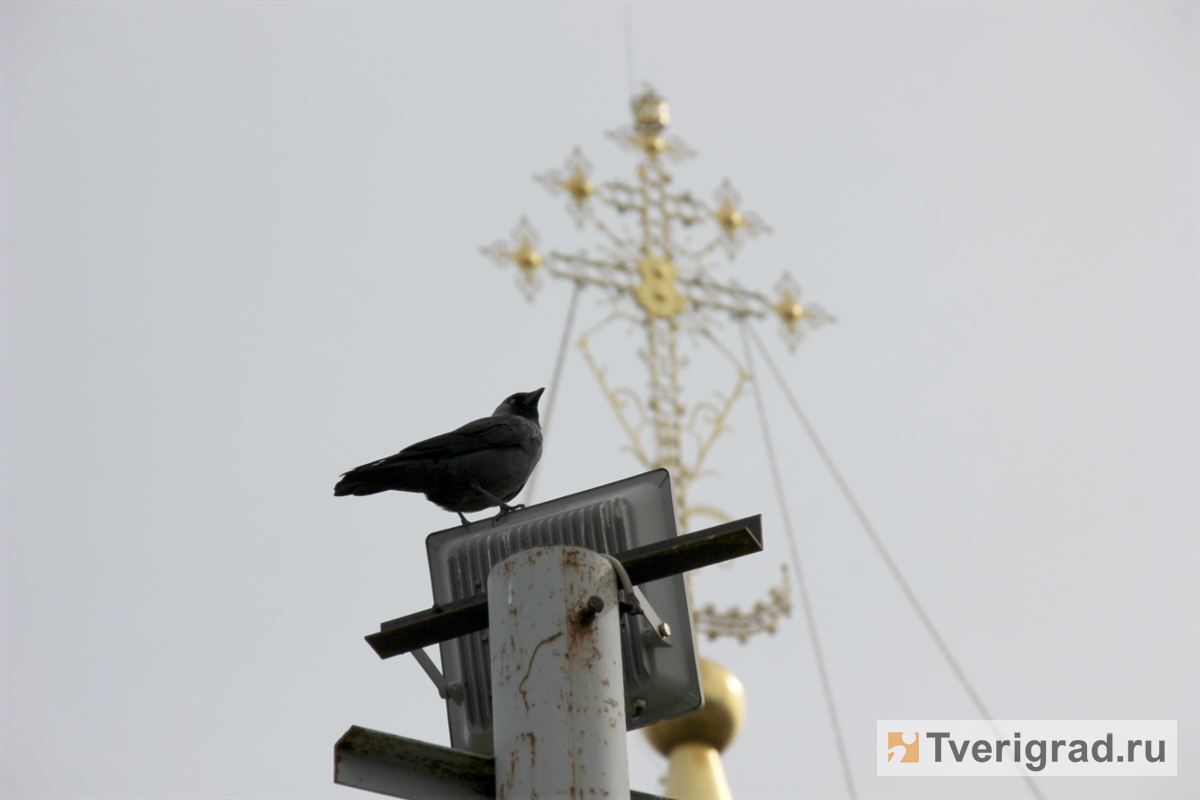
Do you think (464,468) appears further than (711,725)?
No

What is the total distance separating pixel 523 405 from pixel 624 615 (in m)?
2.32

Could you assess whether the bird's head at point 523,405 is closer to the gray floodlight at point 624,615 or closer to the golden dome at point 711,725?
the gray floodlight at point 624,615

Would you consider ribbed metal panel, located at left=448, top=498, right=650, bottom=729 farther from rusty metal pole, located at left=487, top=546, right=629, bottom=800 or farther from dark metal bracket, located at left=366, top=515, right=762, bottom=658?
rusty metal pole, located at left=487, top=546, right=629, bottom=800

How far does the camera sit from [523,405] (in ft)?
21.1

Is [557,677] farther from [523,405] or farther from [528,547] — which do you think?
[523,405]

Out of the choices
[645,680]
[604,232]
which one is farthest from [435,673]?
[604,232]

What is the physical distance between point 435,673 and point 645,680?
0.66 m

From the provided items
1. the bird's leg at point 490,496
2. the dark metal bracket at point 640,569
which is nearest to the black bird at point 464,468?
the bird's leg at point 490,496

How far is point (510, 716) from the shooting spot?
3.60 meters

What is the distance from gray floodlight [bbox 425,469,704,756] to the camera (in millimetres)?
4250

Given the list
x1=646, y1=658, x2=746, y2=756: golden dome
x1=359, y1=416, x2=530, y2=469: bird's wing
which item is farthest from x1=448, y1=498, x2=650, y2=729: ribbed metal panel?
x1=646, y1=658, x2=746, y2=756: golden dome

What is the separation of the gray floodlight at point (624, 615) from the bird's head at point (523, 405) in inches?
68.2

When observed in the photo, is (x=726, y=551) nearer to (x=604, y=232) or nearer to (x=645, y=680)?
(x=645, y=680)

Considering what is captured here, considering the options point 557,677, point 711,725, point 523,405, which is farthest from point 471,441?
point 711,725
